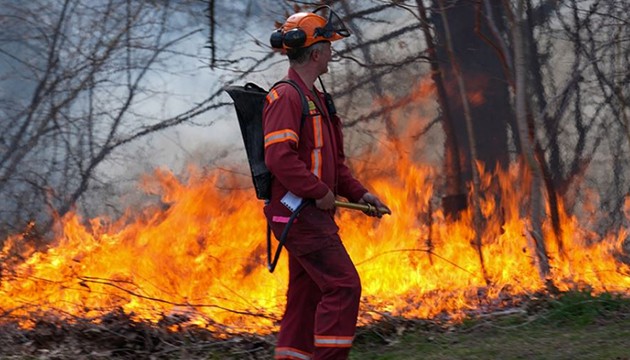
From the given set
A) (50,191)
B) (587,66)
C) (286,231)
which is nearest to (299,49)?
(286,231)

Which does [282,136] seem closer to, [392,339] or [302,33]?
[302,33]

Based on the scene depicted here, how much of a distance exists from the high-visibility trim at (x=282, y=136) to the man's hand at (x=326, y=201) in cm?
31

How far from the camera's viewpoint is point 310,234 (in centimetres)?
465

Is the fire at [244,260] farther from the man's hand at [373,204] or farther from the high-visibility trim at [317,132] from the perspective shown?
the high-visibility trim at [317,132]

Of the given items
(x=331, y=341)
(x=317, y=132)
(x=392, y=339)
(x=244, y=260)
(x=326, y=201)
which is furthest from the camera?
(x=244, y=260)

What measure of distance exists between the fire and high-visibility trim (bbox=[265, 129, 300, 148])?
233 cm

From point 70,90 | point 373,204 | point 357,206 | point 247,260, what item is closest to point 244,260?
point 247,260

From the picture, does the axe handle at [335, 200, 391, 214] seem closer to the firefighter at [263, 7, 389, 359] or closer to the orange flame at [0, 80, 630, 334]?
the firefighter at [263, 7, 389, 359]

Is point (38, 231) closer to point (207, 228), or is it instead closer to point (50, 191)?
point (50, 191)

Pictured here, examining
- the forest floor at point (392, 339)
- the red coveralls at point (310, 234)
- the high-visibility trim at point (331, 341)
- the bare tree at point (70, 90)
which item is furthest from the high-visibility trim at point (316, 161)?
the bare tree at point (70, 90)

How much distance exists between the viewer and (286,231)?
182 inches

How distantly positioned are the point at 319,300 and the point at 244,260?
2.57m

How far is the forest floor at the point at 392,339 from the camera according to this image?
5977 millimetres

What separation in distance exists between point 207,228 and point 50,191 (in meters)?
1.29
